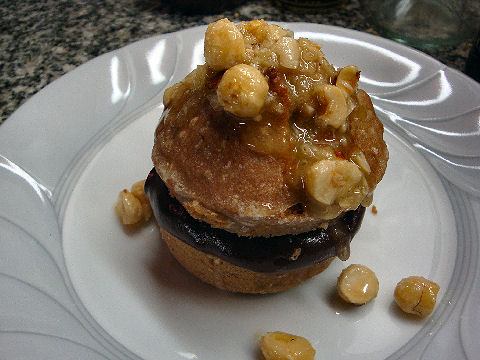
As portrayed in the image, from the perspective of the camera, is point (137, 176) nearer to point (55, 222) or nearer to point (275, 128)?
point (55, 222)

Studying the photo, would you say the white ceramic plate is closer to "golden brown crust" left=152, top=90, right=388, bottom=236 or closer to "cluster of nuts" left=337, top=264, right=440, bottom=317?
"cluster of nuts" left=337, top=264, right=440, bottom=317

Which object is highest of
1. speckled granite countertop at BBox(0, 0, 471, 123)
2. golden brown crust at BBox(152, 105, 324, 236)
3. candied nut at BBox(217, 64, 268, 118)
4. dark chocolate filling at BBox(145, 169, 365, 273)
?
candied nut at BBox(217, 64, 268, 118)

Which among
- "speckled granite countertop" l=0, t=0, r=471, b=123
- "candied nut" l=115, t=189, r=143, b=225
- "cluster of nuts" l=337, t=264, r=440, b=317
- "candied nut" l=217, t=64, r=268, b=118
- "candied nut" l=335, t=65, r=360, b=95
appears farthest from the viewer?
"speckled granite countertop" l=0, t=0, r=471, b=123

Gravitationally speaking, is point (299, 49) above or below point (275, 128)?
above

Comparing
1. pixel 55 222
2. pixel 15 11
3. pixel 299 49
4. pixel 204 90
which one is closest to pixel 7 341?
pixel 55 222

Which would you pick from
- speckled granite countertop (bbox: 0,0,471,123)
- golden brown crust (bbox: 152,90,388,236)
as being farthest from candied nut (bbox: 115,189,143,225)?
speckled granite countertop (bbox: 0,0,471,123)

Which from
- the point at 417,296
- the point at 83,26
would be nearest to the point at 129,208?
the point at 417,296
